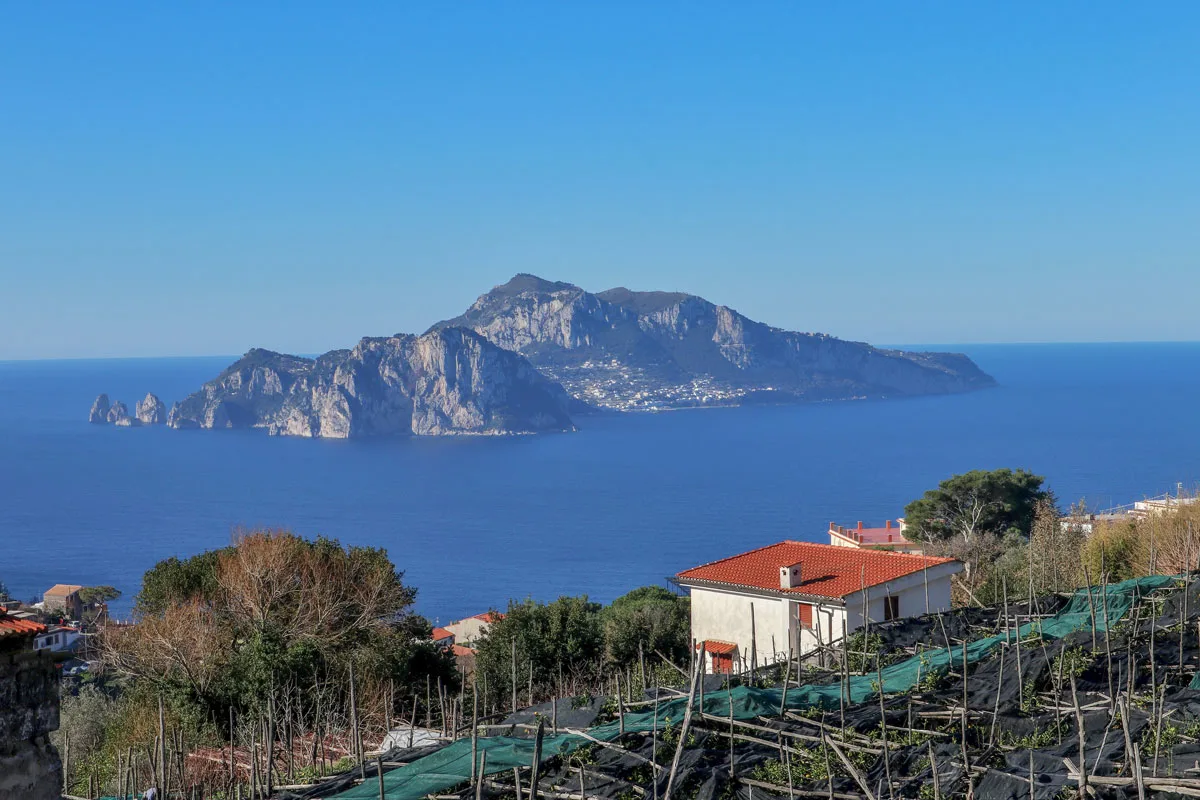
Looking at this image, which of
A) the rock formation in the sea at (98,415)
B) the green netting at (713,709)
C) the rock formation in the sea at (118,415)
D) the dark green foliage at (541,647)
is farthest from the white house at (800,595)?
the rock formation in the sea at (98,415)

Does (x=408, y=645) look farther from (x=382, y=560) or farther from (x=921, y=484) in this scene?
(x=921, y=484)

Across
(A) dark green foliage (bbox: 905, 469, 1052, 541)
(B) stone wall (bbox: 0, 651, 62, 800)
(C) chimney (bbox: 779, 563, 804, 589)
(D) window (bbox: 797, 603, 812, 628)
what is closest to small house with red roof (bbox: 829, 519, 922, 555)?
(A) dark green foliage (bbox: 905, 469, 1052, 541)

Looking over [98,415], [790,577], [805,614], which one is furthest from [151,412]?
[805,614]

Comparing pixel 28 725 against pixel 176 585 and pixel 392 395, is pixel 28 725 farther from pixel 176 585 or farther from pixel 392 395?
pixel 392 395

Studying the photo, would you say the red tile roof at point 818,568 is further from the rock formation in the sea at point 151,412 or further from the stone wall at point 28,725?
the rock formation in the sea at point 151,412

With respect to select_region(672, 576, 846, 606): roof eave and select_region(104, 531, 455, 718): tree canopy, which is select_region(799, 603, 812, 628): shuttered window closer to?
select_region(672, 576, 846, 606): roof eave
